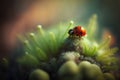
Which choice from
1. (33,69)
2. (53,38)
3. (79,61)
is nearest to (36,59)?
(33,69)

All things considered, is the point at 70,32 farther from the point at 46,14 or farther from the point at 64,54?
the point at 46,14

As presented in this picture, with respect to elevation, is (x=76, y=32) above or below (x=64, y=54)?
above

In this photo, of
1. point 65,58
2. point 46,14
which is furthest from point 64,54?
Answer: point 46,14

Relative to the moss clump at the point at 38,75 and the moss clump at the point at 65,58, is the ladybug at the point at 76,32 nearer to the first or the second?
Result: the moss clump at the point at 65,58

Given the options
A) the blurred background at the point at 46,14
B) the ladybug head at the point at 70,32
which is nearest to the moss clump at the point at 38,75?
the ladybug head at the point at 70,32

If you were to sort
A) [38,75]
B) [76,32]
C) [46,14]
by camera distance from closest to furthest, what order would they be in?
1. [38,75]
2. [76,32]
3. [46,14]

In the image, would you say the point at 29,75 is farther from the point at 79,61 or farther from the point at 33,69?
the point at 79,61

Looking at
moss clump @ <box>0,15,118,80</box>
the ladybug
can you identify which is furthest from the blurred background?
the ladybug

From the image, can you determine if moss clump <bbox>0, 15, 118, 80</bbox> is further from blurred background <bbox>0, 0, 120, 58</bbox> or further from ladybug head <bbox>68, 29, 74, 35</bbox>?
blurred background <bbox>0, 0, 120, 58</bbox>
